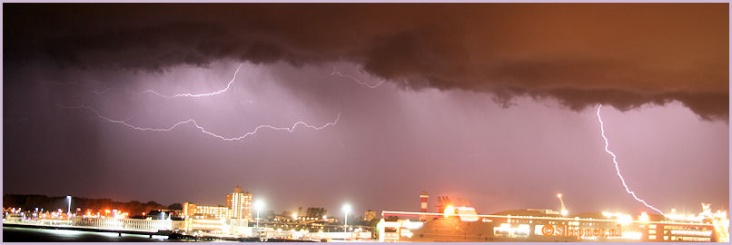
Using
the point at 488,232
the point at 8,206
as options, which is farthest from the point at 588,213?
the point at 8,206

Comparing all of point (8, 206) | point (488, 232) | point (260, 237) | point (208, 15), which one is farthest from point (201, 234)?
point (208, 15)

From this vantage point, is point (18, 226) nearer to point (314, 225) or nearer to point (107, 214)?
point (107, 214)

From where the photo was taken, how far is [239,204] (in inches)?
846

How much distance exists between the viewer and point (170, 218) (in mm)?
26672

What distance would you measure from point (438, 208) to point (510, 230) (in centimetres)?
219

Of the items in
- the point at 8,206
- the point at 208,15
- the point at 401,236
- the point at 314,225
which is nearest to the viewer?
the point at 208,15

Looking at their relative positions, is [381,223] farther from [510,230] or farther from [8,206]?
[8,206]

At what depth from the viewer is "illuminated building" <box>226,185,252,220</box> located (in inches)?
784

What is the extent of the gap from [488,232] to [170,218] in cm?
1021

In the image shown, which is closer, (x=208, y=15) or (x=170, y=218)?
(x=208, y=15)

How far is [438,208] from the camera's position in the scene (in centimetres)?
2070

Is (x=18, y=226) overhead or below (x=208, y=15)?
below

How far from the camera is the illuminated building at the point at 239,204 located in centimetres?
1992

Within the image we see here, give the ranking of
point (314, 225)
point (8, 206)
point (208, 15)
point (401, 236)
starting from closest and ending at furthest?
point (208, 15) < point (401, 236) < point (314, 225) < point (8, 206)
